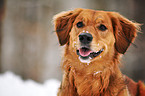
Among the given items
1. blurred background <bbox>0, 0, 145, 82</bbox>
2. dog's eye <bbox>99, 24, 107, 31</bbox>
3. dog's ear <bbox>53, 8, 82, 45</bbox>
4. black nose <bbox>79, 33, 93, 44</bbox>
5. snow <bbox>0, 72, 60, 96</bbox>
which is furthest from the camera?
blurred background <bbox>0, 0, 145, 82</bbox>

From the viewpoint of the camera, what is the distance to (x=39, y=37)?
20.9 feet

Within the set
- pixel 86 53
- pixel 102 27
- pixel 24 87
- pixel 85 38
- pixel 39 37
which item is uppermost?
pixel 102 27

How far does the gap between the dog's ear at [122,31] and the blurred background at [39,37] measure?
2477 millimetres

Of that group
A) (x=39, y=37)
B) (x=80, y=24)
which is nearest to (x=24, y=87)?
(x=39, y=37)

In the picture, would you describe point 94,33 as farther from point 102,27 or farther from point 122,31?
point 122,31

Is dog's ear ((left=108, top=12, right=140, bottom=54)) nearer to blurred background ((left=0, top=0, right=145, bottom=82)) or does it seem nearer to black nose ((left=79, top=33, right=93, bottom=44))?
black nose ((left=79, top=33, right=93, bottom=44))

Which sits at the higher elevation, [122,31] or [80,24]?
[80,24]

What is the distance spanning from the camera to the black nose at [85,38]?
2369 millimetres

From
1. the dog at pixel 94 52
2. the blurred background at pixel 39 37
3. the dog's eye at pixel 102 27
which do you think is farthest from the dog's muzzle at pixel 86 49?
the blurred background at pixel 39 37

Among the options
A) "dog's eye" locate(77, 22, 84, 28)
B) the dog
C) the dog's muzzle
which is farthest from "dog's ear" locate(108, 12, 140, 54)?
"dog's eye" locate(77, 22, 84, 28)

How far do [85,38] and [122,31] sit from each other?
2.53ft

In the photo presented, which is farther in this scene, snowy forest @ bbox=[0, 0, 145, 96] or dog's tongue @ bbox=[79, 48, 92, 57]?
snowy forest @ bbox=[0, 0, 145, 96]

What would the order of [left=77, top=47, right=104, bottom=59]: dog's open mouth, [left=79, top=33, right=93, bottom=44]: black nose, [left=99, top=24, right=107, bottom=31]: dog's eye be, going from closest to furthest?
[left=79, top=33, right=93, bottom=44]: black nose
[left=77, top=47, right=104, bottom=59]: dog's open mouth
[left=99, top=24, right=107, bottom=31]: dog's eye

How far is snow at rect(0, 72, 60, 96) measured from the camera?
4.78m
